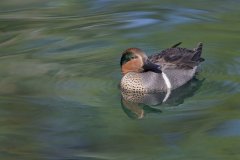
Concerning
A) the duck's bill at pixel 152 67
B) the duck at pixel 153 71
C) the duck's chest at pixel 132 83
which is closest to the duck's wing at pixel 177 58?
the duck at pixel 153 71

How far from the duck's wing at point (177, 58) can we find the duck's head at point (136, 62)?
136mm

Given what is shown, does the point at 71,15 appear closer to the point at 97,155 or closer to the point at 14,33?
the point at 14,33

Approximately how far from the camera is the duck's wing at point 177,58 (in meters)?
8.20

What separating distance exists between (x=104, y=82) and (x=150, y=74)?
512 mm

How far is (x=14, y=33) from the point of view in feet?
34.5

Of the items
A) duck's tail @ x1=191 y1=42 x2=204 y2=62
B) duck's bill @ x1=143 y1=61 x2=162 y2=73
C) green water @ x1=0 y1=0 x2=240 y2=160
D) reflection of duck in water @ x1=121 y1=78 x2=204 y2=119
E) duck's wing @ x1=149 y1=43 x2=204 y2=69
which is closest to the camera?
green water @ x1=0 y1=0 x2=240 y2=160

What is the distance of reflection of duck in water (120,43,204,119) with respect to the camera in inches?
317

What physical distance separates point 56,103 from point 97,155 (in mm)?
1389

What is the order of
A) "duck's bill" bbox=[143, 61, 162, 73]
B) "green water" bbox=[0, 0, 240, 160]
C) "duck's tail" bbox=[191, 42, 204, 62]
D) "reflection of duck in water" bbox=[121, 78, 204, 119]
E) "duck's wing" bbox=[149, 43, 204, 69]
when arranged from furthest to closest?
"duck's tail" bbox=[191, 42, 204, 62], "duck's wing" bbox=[149, 43, 204, 69], "duck's bill" bbox=[143, 61, 162, 73], "reflection of duck in water" bbox=[121, 78, 204, 119], "green water" bbox=[0, 0, 240, 160]

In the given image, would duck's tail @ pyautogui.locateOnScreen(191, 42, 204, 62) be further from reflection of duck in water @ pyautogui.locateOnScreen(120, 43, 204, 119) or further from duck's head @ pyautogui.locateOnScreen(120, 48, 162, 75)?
duck's head @ pyautogui.locateOnScreen(120, 48, 162, 75)

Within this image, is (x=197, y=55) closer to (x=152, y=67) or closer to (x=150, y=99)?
(x=152, y=67)

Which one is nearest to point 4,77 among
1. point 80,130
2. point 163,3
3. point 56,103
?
point 56,103

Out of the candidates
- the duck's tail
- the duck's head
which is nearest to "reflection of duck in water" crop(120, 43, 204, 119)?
the duck's head

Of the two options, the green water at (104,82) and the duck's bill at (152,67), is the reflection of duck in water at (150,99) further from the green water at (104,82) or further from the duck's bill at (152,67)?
the duck's bill at (152,67)
